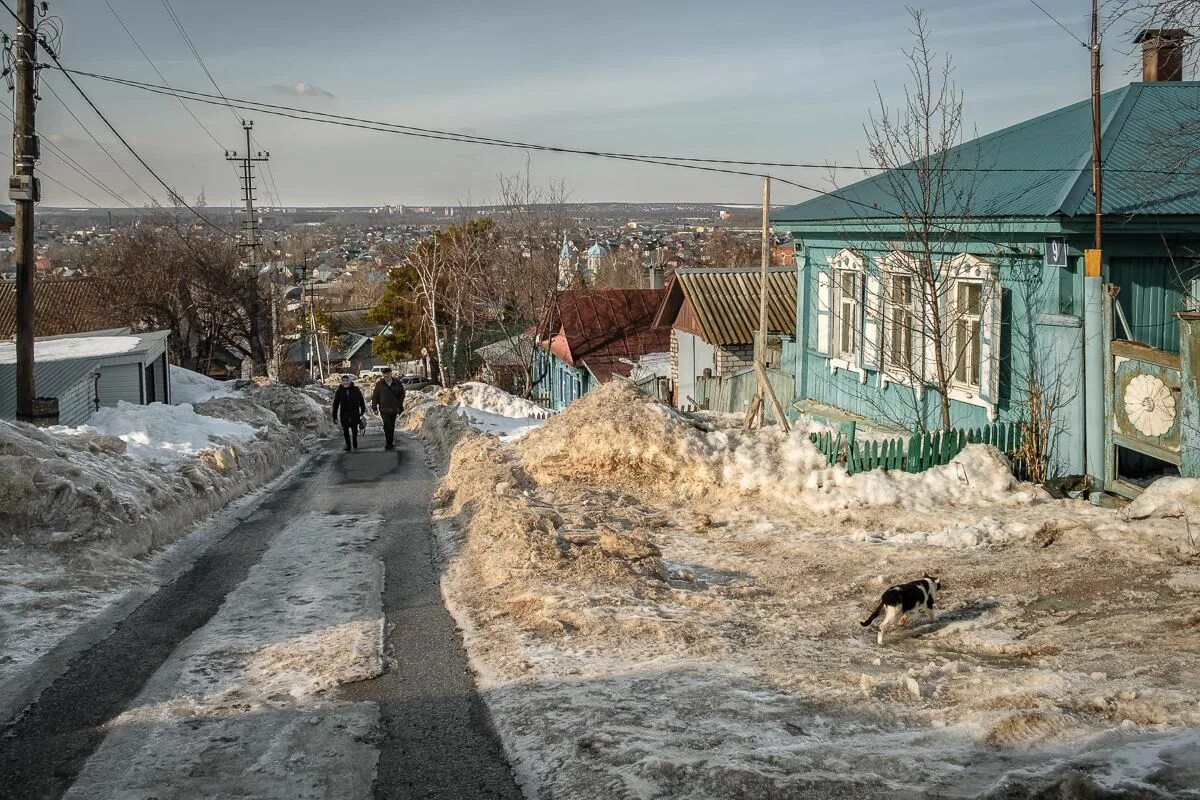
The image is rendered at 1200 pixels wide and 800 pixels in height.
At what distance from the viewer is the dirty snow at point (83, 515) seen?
8273 millimetres

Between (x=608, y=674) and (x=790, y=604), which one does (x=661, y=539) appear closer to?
(x=790, y=604)

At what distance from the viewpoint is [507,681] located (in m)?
6.70

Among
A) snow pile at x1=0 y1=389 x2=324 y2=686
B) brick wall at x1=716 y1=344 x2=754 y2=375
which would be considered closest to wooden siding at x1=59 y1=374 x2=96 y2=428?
snow pile at x1=0 y1=389 x2=324 y2=686

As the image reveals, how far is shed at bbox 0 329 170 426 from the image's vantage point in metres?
19.1

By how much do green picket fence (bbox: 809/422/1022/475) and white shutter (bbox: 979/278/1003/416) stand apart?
71 centimetres

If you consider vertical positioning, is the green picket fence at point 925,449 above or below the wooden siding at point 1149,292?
below

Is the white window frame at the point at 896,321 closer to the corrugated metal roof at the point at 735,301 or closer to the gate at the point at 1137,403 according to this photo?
the gate at the point at 1137,403

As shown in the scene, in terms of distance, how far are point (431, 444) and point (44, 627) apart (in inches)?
611

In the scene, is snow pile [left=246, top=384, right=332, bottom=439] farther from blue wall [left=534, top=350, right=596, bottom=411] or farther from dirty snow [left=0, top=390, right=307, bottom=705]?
dirty snow [left=0, top=390, right=307, bottom=705]

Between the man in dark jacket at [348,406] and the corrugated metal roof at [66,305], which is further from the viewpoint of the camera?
the corrugated metal roof at [66,305]

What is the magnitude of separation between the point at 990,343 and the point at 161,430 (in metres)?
12.0

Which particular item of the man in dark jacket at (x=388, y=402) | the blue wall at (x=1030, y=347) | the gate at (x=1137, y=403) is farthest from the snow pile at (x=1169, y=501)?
the man in dark jacket at (x=388, y=402)

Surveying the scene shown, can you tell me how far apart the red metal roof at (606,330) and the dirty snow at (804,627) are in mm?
22752

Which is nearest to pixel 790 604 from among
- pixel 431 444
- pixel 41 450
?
pixel 41 450
